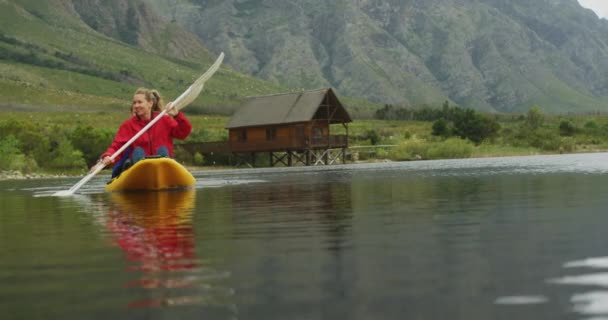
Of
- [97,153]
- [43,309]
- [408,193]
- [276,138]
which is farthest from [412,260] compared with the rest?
[276,138]

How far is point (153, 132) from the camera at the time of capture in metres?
17.8

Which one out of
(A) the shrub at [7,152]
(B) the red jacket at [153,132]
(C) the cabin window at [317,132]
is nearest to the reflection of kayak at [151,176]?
(B) the red jacket at [153,132]

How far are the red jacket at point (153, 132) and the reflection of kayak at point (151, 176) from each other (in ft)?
1.75

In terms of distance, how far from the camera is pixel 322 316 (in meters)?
3.37

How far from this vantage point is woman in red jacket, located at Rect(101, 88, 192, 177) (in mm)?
17312

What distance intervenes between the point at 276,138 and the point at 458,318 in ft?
177

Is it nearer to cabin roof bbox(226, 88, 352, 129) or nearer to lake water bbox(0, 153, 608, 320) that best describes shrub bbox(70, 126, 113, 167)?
cabin roof bbox(226, 88, 352, 129)

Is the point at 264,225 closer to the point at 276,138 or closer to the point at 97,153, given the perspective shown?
the point at 97,153

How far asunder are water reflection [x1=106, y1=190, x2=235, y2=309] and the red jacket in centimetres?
822

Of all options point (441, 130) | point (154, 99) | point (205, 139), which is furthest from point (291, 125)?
point (154, 99)

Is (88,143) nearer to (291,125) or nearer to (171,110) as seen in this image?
(291,125)

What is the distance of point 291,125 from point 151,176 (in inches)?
1540

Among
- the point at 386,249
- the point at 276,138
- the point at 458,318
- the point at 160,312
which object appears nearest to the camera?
the point at 458,318

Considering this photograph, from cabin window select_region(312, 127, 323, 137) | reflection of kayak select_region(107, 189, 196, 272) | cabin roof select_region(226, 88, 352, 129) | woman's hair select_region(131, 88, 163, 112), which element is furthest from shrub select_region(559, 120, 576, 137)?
reflection of kayak select_region(107, 189, 196, 272)
